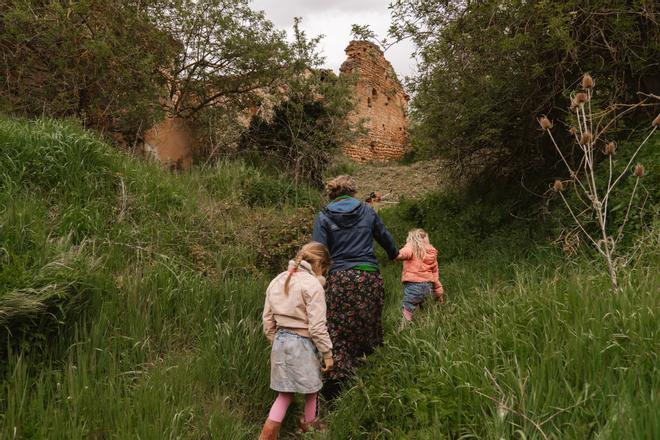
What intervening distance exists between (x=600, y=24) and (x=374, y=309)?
4.46 meters

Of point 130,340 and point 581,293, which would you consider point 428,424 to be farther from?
point 130,340

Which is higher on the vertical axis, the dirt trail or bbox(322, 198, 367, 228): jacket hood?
the dirt trail

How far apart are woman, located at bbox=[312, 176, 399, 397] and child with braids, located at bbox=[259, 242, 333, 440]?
381 millimetres

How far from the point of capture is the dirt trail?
39.8ft

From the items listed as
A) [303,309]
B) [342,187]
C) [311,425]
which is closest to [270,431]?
[311,425]

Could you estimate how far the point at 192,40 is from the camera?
8.42m

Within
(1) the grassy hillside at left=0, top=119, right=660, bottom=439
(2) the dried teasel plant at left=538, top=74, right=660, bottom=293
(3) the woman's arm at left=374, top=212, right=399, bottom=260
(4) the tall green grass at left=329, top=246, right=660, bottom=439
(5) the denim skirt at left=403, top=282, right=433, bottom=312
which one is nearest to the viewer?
(4) the tall green grass at left=329, top=246, right=660, bottom=439

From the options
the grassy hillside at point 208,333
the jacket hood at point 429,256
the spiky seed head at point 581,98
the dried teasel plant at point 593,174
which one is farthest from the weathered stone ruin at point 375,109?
the spiky seed head at point 581,98

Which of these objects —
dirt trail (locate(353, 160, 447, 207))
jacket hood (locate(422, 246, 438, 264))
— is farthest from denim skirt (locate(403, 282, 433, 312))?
dirt trail (locate(353, 160, 447, 207))

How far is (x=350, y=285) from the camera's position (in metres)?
3.55

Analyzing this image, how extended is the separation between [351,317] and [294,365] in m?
0.66

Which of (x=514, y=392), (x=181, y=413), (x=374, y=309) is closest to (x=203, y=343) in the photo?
(x=181, y=413)

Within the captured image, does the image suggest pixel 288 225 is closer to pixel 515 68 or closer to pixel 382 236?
pixel 382 236

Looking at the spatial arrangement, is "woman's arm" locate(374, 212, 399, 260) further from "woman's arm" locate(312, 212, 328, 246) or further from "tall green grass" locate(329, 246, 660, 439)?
"tall green grass" locate(329, 246, 660, 439)
